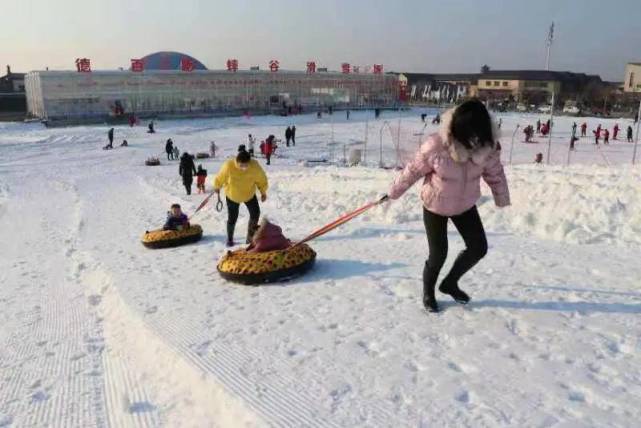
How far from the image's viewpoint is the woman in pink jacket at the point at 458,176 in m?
3.71

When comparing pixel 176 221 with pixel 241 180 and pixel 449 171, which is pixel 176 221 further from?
pixel 449 171

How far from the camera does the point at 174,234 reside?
8.24 meters

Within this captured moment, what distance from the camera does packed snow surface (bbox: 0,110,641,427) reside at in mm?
3252

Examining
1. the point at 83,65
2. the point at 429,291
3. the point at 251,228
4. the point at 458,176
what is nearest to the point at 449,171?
the point at 458,176

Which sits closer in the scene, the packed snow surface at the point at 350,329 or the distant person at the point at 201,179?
the packed snow surface at the point at 350,329

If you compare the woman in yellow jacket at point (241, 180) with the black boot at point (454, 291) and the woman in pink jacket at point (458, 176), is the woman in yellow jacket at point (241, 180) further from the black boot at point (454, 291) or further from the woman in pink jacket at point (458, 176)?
the black boot at point (454, 291)

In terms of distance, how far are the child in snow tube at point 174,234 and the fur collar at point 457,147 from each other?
18.0 ft

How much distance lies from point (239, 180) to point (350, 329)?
11.7 ft

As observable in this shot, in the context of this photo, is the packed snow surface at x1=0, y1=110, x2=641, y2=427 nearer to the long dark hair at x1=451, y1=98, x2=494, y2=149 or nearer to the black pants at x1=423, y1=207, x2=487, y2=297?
the black pants at x1=423, y1=207, x2=487, y2=297

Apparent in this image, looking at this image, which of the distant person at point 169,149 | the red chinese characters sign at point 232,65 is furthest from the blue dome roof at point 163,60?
the distant person at point 169,149

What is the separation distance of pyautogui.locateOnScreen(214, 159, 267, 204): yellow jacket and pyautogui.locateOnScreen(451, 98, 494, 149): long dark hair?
4.06 metres

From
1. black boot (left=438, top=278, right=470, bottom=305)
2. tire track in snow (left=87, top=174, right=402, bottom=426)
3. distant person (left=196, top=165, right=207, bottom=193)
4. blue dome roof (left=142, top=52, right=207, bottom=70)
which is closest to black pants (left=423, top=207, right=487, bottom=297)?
black boot (left=438, top=278, right=470, bottom=305)

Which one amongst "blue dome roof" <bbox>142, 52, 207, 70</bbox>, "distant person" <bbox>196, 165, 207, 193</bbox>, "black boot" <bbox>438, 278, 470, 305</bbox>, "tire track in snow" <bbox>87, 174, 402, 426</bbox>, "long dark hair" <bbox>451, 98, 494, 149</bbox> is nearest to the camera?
"tire track in snow" <bbox>87, 174, 402, 426</bbox>

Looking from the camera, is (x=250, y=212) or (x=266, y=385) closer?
(x=266, y=385)
